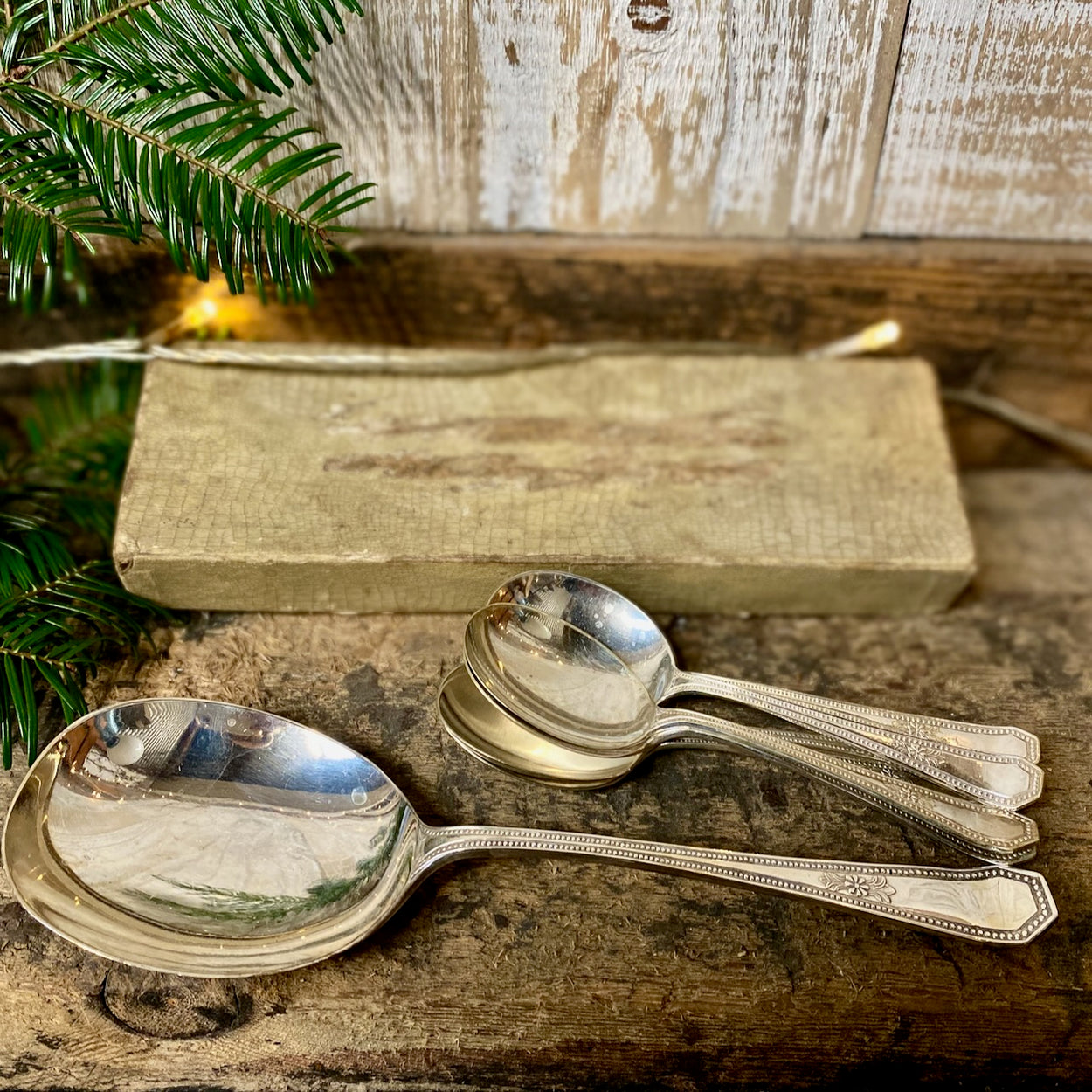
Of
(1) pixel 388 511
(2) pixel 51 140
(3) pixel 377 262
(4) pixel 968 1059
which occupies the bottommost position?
(4) pixel 968 1059

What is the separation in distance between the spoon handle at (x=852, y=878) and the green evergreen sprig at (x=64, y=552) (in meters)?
0.35

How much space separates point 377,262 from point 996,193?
0.65 metres

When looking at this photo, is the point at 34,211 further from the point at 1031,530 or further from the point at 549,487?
the point at 1031,530

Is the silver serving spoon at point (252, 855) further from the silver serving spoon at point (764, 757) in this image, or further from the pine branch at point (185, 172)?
the pine branch at point (185, 172)

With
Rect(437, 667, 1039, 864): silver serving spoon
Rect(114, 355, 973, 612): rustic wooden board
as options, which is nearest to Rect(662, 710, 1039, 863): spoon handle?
Rect(437, 667, 1039, 864): silver serving spoon

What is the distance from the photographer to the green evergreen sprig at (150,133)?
→ 0.78 m

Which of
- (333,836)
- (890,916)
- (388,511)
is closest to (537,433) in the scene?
(388,511)

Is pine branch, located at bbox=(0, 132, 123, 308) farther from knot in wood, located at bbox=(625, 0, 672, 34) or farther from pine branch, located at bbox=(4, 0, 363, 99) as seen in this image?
knot in wood, located at bbox=(625, 0, 672, 34)

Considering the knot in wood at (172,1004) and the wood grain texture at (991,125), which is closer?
the knot in wood at (172,1004)

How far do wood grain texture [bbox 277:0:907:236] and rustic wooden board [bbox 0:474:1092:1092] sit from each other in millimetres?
563

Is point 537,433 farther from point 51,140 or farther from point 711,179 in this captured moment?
point 51,140

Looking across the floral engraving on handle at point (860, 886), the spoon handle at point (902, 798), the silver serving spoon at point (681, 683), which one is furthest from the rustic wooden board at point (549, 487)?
the floral engraving on handle at point (860, 886)

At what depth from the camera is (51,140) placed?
2.78 ft

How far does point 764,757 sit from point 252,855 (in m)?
0.43
